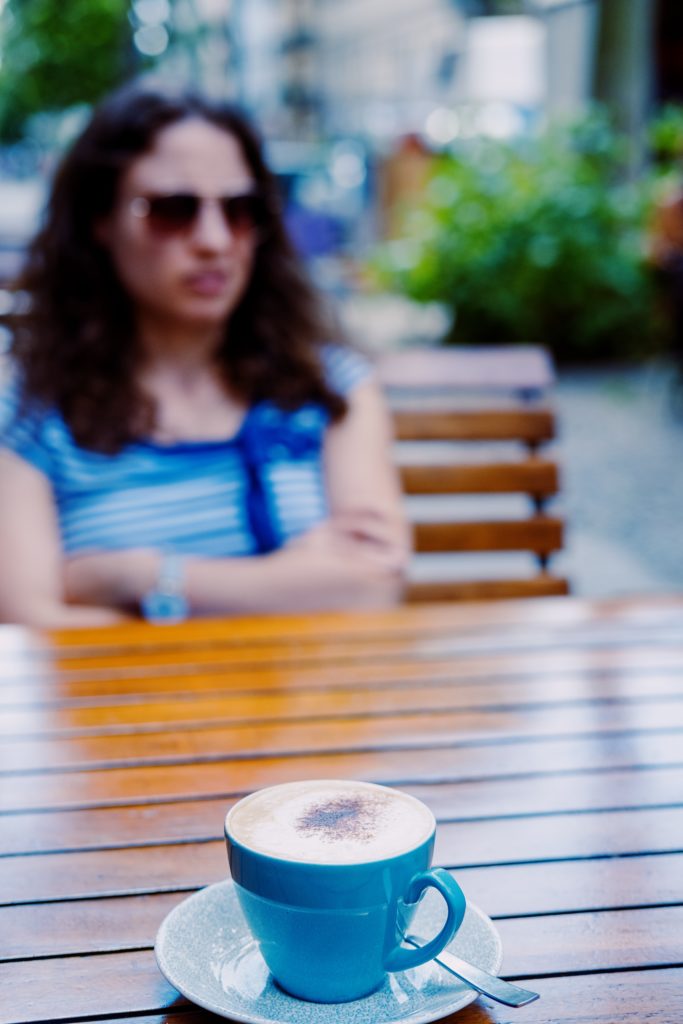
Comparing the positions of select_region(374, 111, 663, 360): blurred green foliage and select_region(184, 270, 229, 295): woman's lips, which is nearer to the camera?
select_region(184, 270, 229, 295): woman's lips

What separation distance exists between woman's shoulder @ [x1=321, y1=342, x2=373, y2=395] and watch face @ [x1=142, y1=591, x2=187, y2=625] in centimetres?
51

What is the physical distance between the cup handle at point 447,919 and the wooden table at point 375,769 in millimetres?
45

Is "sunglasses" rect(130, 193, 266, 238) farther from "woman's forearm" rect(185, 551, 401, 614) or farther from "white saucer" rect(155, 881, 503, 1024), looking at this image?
"white saucer" rect(155, 881, 503, 1024)

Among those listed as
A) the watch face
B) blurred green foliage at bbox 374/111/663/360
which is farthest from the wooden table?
blurred green foliage at bbox 374/111/663/360

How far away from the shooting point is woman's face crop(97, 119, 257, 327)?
1934mm

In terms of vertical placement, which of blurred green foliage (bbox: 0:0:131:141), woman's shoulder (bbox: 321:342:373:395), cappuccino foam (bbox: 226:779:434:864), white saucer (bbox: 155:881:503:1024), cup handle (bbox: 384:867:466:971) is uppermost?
blurred green foliage (bbox: 0:0:131:141)

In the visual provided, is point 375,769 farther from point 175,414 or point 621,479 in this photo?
point 621,479

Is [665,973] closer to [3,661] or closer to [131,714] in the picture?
[131,714]

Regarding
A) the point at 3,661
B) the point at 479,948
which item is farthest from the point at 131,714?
the point at 479,948

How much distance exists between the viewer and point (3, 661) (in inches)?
53.8

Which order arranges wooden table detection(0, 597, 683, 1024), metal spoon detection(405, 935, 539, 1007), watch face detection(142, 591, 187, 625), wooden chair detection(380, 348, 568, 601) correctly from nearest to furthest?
metal spoon detection(405, 935, 539, 1007) < wooden table detection(0, 597, 683, 1024) < watch face detection(142, 591, 187, 625) < wooden chair detection(380, 348, 568, 601)

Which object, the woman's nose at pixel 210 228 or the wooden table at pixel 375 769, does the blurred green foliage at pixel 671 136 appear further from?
the wooden table at pixel 375 769

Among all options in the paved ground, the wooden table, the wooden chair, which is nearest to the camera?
the wooden table

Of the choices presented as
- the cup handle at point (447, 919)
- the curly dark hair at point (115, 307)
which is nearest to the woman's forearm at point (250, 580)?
the curly dark hair at point (115, 307)
